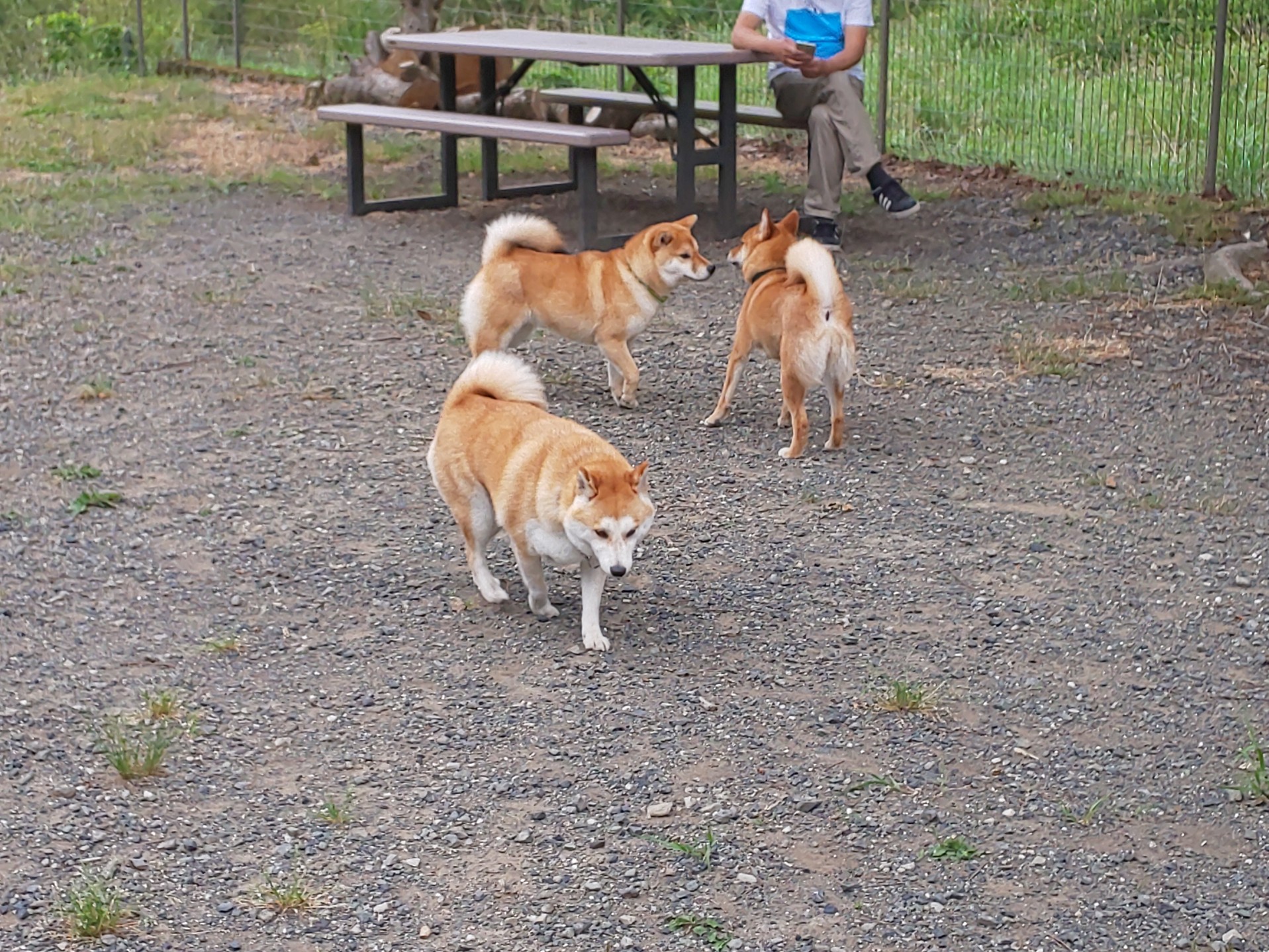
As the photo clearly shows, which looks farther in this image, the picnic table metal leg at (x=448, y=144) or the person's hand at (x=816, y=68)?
the picnic table metal leg at (x=448, y=144)

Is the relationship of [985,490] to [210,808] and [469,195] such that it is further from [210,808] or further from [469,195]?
[469,195]

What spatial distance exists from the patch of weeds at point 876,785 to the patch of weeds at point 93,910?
5.39 ft

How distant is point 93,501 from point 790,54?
5101 mm

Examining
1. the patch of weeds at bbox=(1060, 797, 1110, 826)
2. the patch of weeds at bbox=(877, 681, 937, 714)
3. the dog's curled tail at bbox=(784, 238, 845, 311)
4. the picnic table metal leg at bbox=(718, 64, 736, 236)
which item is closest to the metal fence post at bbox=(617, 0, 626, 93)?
the picnic table metal leg at bbox=(718, 64, 736, 236)

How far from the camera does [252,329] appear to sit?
8164mm

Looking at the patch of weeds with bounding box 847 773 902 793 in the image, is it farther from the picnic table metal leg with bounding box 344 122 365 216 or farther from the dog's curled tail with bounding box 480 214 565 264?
the picnic table metal leg with bounding box 344 122 365 216

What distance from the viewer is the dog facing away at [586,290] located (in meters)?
7.02

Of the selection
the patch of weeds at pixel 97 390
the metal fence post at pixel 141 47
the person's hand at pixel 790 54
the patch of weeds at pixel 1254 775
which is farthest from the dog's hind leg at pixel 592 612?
the metal fence post at pixel 141 47

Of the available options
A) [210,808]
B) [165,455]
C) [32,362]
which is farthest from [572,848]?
[32,362]

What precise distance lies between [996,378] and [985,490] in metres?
1.45

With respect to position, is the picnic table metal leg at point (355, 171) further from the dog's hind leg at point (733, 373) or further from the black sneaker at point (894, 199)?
the dog's hind leg at point (733, 373)

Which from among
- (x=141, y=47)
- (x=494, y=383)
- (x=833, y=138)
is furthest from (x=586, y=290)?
(x=141, y=47)

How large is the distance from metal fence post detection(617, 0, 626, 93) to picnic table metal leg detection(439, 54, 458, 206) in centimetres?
246

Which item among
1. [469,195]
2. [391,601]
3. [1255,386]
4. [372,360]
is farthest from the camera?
[469,195]
